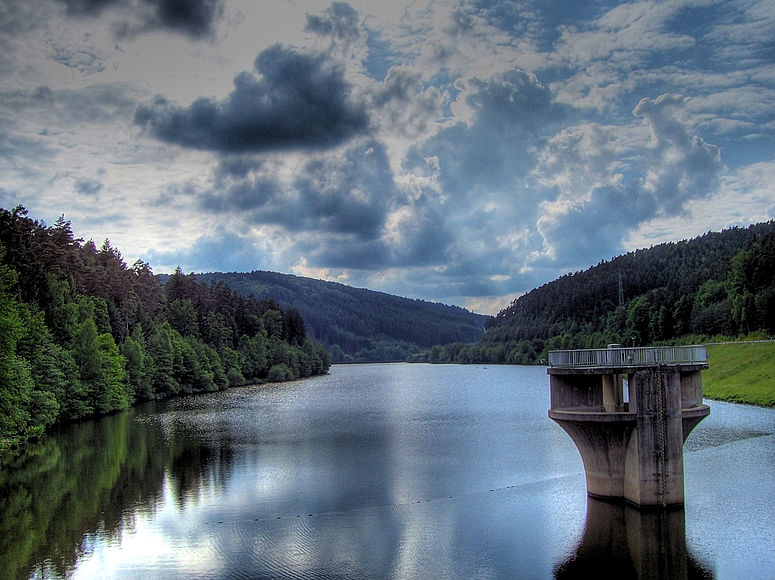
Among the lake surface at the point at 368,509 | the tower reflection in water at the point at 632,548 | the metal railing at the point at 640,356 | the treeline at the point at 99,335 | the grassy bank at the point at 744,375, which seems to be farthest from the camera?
the grassy bank at the point at 744,375

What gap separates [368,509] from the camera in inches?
1160

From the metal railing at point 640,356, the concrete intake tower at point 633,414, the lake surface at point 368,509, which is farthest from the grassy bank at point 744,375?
the concrete intake tower at point 633,414

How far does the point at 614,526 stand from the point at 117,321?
78.8 meters

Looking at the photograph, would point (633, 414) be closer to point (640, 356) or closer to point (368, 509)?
point (640, 356)

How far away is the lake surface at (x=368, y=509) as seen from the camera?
73.5 ft

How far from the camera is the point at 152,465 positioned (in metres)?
40.7

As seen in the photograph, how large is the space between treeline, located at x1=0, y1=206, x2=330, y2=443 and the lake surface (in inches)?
237

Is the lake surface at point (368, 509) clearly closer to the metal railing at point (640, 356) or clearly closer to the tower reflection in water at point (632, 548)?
the tower reflection in water at point (632, 548)

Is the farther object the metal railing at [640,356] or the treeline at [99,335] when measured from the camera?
the treeline at [99,335]

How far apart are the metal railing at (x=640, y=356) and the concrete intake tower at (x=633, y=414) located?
0.04 m

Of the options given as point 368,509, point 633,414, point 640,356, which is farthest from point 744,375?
point 368,509

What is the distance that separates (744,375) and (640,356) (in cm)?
5689

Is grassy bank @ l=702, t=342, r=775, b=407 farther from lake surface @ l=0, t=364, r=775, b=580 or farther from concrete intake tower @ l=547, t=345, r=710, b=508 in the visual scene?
concrete intake tower @ l=547, t=345, r=710, b=508

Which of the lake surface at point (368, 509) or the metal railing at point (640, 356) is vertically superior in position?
the metal railing at point (640, 356)
